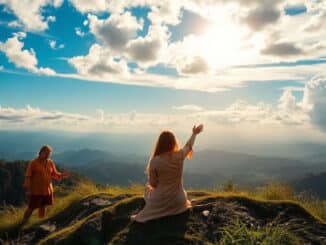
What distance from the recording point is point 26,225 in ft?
38.0

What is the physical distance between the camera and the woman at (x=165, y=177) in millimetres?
8453

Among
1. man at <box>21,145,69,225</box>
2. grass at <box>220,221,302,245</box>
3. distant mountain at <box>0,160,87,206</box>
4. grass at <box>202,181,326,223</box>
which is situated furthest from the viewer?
distant mountain at <box>0,160,87,206</box>

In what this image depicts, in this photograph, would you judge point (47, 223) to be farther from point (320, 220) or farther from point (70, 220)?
point (320, 220)

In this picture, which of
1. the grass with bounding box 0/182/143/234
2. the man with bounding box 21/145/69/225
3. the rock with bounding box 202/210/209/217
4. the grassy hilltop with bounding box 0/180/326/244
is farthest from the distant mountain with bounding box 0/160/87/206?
the rock with bounding box 202/210/209/217

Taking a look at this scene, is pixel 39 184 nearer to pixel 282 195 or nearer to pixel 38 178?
pixel 38 178

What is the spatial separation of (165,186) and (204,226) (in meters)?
1.36

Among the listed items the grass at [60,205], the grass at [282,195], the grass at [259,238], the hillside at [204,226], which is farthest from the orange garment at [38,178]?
the grass at [259,238]

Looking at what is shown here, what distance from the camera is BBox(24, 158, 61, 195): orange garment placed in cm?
1218

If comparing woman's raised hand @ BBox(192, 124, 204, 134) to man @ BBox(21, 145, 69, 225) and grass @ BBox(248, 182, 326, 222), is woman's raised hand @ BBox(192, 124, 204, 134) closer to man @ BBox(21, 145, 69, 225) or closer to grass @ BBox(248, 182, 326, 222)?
grass @ BBox(248, 182, 326, 222)

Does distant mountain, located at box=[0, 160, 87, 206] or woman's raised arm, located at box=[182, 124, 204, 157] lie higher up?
woman's raised arm, located at box=[182, 124, 204, 157]

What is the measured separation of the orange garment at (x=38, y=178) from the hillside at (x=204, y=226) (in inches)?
73.0

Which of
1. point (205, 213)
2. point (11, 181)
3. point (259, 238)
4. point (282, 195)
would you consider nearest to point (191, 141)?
point (205, 213)

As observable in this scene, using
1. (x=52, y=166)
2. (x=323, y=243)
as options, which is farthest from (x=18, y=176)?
(x=323, y=243)

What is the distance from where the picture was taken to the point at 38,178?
40.6 feet
